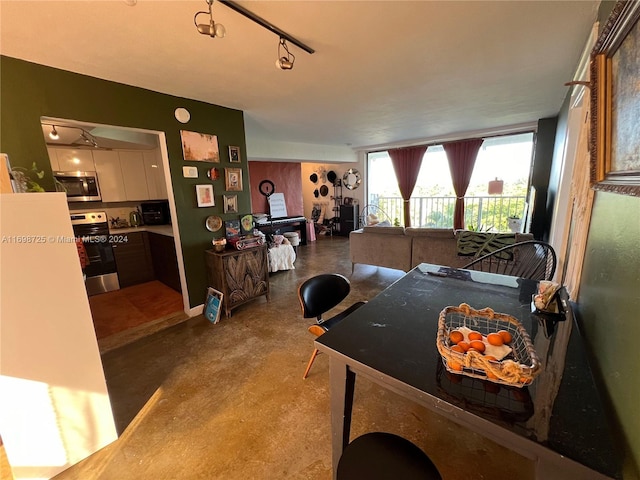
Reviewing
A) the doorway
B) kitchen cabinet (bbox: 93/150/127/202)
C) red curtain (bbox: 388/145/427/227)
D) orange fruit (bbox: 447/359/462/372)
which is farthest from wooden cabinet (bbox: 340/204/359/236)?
orange fruit (bbox: 447/359/462/372)

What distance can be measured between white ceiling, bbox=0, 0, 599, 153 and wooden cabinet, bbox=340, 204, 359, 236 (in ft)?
13.3

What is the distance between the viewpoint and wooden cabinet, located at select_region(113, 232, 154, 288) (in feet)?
12.2

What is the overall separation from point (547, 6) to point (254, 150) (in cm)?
416

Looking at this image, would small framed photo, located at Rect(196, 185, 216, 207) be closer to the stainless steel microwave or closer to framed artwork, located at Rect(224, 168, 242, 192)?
framed artwork, located at Rect(224, 168, 242, 192)

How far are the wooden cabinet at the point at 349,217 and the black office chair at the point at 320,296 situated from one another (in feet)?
17.0

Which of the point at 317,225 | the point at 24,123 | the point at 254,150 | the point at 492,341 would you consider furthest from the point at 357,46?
the point at 317,225

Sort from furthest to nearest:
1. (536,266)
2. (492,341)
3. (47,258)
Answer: (536,266), (47,258), (492,341)

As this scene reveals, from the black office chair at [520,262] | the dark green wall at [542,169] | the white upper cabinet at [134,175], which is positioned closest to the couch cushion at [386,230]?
the black office chair at [520,262]

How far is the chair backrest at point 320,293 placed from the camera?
5.59ft

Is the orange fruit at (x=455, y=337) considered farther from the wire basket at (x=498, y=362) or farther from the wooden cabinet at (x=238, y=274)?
the wooden cabinet at (x=238, y=274)

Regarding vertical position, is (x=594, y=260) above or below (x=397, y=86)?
below

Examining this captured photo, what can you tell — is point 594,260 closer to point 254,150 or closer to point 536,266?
point 536,266

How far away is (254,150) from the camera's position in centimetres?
473

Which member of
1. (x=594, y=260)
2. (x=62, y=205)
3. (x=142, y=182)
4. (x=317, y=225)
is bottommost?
(x=317, y=225)
